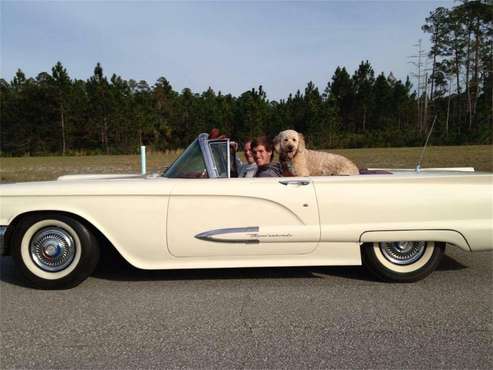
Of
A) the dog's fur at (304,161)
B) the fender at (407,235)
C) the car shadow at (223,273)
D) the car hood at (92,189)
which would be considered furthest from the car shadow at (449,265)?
the car hood at (92,189)

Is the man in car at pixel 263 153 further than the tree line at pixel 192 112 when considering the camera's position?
No

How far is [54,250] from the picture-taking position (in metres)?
3.42

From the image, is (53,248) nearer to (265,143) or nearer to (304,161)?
(265,143)

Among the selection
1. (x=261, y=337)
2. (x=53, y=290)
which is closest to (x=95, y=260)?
(x=53, y=290)

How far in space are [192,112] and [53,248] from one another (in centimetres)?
4914

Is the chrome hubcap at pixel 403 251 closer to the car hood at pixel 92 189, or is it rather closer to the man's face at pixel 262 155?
the man's face at pixel 262 155

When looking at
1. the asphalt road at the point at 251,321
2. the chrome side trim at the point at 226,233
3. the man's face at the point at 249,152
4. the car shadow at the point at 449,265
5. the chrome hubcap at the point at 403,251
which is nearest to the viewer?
the asphalt road at the point at 251,321

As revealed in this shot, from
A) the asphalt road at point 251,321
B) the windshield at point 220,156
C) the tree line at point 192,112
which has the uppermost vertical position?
the tree line at point 192,112

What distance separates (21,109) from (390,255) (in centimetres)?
5171

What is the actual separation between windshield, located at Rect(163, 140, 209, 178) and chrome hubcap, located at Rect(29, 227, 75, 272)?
102 centimetres

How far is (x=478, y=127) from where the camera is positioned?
40.9 m

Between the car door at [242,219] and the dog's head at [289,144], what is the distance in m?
0.82

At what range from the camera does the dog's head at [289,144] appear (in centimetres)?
408

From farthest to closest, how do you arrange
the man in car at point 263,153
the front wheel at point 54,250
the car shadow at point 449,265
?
the man in car at point 263,153, the car shadow at point 449,265, the front wheel at point 54,250
